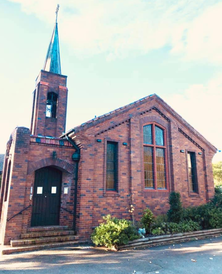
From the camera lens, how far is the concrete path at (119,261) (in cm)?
540

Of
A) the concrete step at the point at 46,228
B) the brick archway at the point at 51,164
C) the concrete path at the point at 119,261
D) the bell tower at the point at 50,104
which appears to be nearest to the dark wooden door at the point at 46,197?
the concrete step at the point at 46,228

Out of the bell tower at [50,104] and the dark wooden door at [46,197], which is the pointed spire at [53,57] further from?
the dark wooden door at [46,197]

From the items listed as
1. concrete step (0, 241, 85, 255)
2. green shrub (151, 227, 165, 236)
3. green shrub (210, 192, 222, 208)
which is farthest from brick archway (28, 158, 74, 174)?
green shrub (210, 192, 222, 208)

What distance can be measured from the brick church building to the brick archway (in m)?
0.04

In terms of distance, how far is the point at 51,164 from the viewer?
8633 millimetres

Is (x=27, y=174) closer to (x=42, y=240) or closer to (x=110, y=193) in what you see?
(x=42, y=240)

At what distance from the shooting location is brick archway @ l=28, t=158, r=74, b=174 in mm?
8281

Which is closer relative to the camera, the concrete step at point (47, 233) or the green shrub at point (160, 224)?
the concrete step at point (47, 233)

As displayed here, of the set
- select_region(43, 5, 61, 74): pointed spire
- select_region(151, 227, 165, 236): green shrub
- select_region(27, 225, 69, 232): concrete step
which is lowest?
select_region(151, 227, 165, 236): green shrub

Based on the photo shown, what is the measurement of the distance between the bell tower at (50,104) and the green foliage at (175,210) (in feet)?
25.9

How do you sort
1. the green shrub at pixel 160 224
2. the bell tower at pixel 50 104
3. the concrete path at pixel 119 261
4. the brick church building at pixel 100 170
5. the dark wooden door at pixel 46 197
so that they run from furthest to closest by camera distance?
the bell tower at pixel 50 104
the green shrub at pixel 160 224
the dark wooden door at pixel 46 197
the brick church building at pixel 100 170
the concrete path at pixel 119 261

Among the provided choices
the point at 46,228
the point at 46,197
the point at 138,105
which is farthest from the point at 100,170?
the point at 138,105

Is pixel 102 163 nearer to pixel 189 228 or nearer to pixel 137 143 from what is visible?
pixel 137 143

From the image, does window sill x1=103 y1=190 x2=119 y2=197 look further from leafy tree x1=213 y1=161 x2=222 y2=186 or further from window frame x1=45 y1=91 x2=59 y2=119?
leafy tree x1=213 y1=161 x2=222 y2=186
